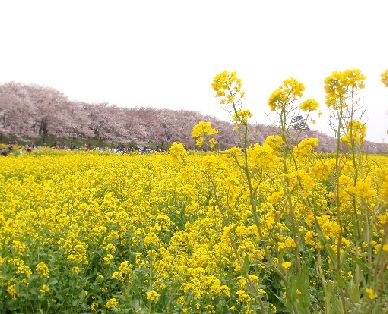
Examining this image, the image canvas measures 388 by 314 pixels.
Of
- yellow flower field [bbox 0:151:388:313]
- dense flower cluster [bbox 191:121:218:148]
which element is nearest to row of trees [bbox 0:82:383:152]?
yellow flower field [bbox 0:151:388:313]

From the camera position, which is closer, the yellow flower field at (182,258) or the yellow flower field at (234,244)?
the yellow flower field at (234,244)

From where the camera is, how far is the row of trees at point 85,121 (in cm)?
3691

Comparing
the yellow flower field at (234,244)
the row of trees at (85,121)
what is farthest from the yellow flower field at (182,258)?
the row of trees at (85,121)

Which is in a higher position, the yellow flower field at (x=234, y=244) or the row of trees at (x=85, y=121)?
the row of trees at (x=85, y=121)

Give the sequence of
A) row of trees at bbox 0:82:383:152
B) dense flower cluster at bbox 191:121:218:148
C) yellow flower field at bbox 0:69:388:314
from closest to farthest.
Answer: yellow flower field at bbox 0:69:388:314, dense flower cluster at bbox 191:121:218:148, row of trees at bbox 0:82:383:152

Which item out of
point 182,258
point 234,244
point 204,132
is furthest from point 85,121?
point 234,244

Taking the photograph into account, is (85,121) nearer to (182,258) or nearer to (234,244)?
(182,258)

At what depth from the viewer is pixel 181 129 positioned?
46.3 meters

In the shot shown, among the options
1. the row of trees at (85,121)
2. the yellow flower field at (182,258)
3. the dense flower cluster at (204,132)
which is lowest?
the yellow flower field at (182,258)

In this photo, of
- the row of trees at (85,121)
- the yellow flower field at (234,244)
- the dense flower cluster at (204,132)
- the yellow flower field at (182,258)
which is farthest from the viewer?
the row of trees at (85,121)

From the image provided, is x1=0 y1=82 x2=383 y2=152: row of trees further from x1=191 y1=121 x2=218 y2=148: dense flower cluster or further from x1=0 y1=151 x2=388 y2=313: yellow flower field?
x1=191 y1=121 x2=218 y2=148: dense flower cluster

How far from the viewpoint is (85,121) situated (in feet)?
137

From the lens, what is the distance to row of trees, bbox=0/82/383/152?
36906 mm

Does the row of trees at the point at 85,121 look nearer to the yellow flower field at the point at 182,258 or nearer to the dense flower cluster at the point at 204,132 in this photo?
the yellow flower field at the point at 182,258
